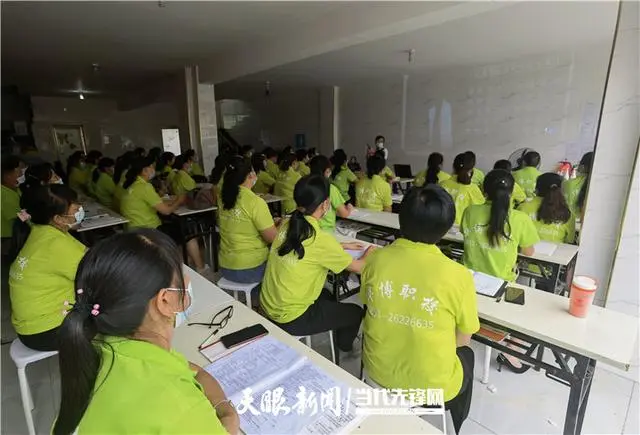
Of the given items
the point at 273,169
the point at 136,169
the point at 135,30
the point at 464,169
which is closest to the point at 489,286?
the point at 464,169

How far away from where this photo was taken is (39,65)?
575cm

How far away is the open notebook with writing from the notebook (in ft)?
2.73

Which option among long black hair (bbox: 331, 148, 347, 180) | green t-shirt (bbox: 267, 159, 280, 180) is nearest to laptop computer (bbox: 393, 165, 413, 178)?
long black hair (bbox: 331, 148, 347, 180)

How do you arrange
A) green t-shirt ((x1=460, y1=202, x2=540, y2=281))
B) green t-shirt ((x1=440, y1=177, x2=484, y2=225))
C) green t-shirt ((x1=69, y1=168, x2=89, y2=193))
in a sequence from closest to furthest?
green t-shirt ((x1=460, y1=202, x2=540, y2=281)) < green t-shirt ((x1=440, y1=177, x2=484, y2=225)) < green t-shirt ((x1=69, y1=168, x2=89, y2=193))

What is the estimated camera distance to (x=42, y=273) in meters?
1.50

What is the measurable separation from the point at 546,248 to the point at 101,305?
2.42m

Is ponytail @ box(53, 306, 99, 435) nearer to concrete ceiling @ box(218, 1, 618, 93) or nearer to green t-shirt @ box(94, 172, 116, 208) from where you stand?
concrete ceiling @ box(218, 1, 618, 93)

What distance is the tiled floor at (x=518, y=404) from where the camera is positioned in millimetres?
1697

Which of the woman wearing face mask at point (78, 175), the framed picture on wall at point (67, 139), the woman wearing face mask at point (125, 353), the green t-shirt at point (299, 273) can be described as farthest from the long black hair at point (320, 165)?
the framed picture on wall at point (67, 139)

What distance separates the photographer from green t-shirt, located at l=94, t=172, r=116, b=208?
→ 4672 mm

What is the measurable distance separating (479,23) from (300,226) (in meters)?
3.49

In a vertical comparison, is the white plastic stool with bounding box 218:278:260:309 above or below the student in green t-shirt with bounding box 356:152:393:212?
below

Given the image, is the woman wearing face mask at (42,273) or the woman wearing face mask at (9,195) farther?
the woman wearing face mask at (9,195)

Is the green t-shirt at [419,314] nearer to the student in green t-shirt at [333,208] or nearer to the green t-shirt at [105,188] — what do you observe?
the student in green t-shirt at [333,208]
